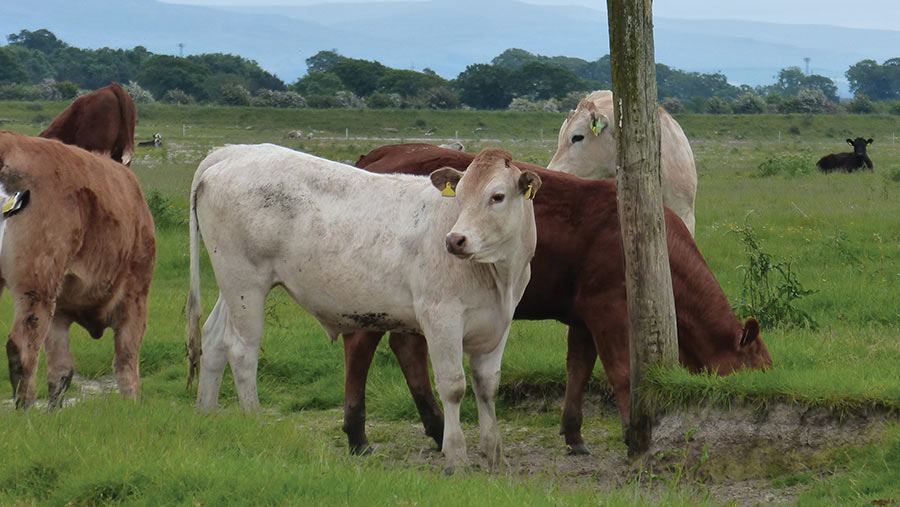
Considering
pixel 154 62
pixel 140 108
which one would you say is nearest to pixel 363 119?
pixel 140 108

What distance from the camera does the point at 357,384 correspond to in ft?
24.1

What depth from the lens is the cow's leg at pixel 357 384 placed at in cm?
729

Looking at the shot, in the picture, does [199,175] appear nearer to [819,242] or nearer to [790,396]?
[790,396]

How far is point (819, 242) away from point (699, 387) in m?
7.71

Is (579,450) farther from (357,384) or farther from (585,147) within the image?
(585,147)

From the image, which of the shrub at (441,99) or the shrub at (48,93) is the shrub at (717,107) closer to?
the shrub at (441,99)

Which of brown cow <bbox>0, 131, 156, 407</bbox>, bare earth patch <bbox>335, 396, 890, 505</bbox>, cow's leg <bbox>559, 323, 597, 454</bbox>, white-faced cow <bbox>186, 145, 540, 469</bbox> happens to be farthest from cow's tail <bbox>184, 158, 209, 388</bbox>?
cow's leg <bbox>559, 323, 597, 454</bbox>

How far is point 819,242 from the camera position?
13562mm

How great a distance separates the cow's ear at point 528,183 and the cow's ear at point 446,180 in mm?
392

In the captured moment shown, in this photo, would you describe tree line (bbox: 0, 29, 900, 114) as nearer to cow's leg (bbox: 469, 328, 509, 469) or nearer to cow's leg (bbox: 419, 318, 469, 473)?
cow's leg (bbox: 469, 328, 509, 469)

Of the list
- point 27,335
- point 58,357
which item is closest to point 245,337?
point 58,357

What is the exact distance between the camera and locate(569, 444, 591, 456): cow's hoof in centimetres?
733

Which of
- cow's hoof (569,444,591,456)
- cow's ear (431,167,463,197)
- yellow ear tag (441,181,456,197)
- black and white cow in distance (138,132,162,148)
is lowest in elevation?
cow's hoof (569,444,591,456)

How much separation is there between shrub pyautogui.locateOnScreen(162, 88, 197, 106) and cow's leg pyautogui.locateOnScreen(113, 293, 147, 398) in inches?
2807
